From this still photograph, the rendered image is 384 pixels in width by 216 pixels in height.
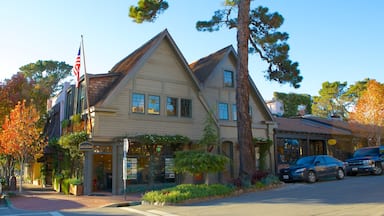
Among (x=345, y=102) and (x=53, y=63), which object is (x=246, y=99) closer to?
A: (x=53, y=63)

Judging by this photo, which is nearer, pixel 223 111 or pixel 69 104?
pixel 69 104

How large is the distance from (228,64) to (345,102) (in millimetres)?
39801

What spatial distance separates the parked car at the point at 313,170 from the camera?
1978cm

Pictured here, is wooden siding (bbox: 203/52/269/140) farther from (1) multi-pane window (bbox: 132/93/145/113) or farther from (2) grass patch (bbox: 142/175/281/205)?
(2) grass patch (bbox: 142/175/281/205)

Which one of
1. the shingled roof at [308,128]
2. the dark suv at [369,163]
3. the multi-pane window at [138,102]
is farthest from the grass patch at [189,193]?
the shingled roof at [308,128]

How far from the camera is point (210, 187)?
620 inches

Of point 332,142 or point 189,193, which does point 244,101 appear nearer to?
point 189,193

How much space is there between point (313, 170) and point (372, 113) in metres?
18.3

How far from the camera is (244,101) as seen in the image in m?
19.1

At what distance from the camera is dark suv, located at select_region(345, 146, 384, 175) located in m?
23.3

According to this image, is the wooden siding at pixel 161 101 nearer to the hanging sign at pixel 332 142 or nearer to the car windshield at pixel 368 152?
the car windshield at pixel 368 152

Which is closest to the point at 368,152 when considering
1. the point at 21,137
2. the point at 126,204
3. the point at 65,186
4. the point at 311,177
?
the point at 311,177

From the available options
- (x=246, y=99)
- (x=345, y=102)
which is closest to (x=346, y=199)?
(x=246, y=99)

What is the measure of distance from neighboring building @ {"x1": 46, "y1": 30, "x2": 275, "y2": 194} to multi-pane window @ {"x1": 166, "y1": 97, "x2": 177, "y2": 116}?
0.02 meters
